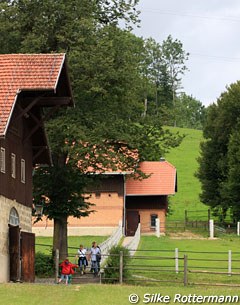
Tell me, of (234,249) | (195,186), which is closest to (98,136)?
(234,249)

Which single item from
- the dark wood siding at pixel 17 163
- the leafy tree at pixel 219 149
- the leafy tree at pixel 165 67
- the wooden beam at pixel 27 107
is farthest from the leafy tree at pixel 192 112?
the wooden beam at pixel 27 107

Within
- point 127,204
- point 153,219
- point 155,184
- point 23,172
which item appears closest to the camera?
point 23,172

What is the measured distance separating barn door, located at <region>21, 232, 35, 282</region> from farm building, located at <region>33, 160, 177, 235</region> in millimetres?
31460

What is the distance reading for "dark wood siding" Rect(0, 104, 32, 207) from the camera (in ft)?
114

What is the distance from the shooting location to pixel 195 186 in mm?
104812

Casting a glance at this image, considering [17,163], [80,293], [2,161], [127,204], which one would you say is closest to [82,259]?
[17,163]

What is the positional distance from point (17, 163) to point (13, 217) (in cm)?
224

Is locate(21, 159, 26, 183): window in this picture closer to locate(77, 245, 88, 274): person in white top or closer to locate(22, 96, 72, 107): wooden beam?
locate(22, 96, 72, 107): wooden beam

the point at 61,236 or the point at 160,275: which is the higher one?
the point at 61,236

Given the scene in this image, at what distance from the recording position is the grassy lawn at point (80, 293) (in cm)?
2661

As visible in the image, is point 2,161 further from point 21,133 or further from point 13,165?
point 21,133

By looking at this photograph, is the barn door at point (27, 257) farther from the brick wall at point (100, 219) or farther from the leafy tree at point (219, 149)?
the leafy tree at point (219, 149)

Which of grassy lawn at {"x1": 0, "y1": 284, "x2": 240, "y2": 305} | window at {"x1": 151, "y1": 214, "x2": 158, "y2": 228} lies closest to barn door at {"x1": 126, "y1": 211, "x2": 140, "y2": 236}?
window at {"x1": 151, "y1": 214, "x2": 158, "y2": 228}

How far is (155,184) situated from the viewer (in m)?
78.0
